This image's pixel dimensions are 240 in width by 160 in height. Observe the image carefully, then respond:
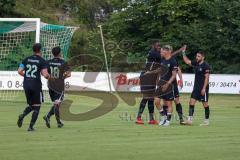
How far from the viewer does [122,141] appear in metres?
14.2

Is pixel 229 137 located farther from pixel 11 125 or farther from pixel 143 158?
pixel 11 125

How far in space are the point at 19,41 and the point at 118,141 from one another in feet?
70.9

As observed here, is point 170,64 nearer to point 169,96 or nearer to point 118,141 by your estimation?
point 169,96

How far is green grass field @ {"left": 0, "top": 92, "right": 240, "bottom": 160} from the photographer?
1197cm

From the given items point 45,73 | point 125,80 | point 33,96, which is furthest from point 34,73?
point 125,80

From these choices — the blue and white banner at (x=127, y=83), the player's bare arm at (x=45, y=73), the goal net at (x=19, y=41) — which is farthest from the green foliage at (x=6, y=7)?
the player's bare arm at (x=45, y=73)

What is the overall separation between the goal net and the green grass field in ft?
36.6

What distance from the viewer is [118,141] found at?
14211 millimetres

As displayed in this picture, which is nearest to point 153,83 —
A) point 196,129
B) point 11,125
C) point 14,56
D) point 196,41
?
point 196,129

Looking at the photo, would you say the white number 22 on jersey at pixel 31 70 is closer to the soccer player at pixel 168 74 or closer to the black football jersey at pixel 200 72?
the soccer player at pixel 168 74

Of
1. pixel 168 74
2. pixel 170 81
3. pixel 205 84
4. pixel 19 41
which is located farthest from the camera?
pixel 19 41

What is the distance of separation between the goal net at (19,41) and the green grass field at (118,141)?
1116 cm

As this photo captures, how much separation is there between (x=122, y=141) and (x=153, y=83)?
5.33 metres

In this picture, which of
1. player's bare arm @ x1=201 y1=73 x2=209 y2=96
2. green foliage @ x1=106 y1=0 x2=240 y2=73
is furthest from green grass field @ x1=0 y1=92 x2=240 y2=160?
green foliage @ x1=106 y1=0 x2=240 y2=73
